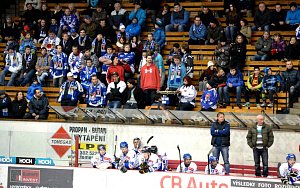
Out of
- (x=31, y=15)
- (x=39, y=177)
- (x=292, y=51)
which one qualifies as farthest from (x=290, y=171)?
(x=31, y=15)

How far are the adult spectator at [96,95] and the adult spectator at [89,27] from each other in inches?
92.8

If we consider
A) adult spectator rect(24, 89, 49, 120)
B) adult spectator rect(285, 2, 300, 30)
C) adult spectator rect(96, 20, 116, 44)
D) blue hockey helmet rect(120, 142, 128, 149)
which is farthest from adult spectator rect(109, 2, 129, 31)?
blue hockey helmet rect(120, 142, 128, 149)

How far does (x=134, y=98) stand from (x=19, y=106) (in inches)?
121

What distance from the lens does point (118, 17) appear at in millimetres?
24125

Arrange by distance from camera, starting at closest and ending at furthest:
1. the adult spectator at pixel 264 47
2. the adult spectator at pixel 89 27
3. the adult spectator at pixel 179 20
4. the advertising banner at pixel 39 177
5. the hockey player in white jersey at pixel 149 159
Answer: the advertising banner at pixel 39 177
the hockey player in white jersey at pixel 149 159
the adult spectator at pixel 264 47
the adult spectator at pixel 179 20
the adult spectator at pixel 89 27

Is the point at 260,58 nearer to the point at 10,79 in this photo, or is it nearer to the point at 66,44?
the point at 66,44

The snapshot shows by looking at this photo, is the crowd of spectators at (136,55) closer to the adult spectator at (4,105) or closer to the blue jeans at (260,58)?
the blue jeans at (260,58)

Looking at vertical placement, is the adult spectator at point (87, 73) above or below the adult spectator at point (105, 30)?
below

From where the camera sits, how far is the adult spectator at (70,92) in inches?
867

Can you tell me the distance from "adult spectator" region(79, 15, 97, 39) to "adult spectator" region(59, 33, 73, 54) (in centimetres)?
45

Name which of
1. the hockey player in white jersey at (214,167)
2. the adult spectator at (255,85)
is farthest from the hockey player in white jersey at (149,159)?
the adult spectator at (255,85)

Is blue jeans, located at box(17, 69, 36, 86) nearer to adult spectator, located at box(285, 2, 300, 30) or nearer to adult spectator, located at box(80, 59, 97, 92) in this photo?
adult spectator, located at box(80, 59, 97, 92)

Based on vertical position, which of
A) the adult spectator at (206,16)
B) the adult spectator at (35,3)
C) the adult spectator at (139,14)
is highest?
the adult spectator at (35,3)

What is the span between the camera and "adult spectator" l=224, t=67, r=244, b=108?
809 inches
